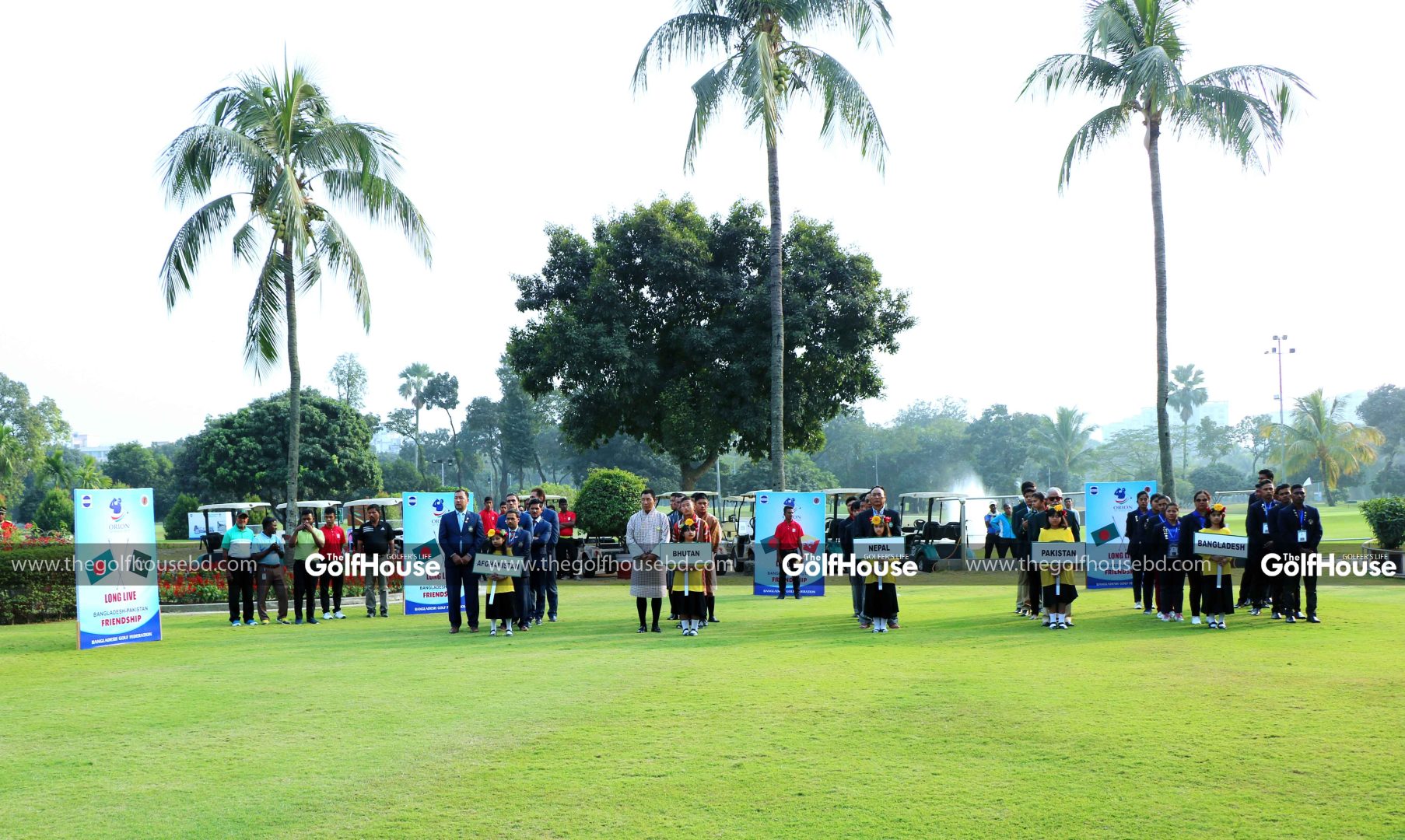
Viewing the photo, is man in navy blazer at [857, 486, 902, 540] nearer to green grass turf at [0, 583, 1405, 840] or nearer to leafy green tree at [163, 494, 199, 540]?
green grass turf at [0, 583, 1405, 840]

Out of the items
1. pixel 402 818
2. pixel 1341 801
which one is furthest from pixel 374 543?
pixel 1341 801

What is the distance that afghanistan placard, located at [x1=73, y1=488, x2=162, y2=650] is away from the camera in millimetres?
14172

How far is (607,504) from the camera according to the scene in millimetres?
30562

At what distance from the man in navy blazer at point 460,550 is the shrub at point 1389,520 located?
23.5 metres

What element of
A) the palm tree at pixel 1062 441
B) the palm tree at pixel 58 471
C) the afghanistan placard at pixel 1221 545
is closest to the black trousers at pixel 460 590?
the afghanistan placard at pixel 1221 545

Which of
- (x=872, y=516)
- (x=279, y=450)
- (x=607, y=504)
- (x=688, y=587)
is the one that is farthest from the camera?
(x=279, y=450)

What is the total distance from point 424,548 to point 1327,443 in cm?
7278

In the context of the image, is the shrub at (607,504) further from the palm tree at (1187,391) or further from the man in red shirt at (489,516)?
the palm tree at (1187,391)

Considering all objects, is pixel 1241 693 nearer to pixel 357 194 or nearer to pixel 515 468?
Result: pixel 357 194

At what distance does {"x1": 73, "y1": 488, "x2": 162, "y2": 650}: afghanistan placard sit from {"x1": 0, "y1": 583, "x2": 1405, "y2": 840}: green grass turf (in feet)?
2.49

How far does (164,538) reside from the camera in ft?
197

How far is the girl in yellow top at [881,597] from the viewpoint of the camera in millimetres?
14391

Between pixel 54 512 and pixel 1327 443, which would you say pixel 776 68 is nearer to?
pixel 54 512

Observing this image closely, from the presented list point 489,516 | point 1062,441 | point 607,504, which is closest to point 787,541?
point 489,516
